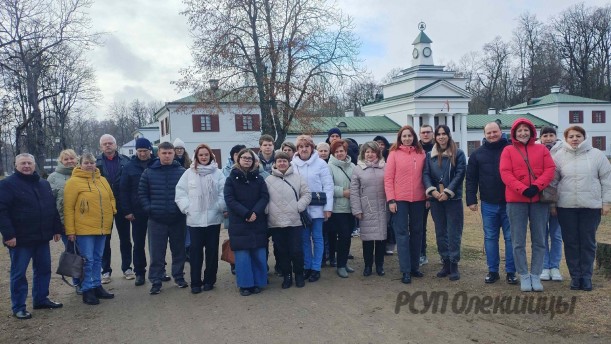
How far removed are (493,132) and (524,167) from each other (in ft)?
2.07

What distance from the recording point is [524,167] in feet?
17.9

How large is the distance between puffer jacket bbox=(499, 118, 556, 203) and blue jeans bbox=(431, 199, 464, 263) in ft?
2.36

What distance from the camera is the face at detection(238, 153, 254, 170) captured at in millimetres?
5836

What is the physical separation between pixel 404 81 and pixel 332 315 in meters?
47.3

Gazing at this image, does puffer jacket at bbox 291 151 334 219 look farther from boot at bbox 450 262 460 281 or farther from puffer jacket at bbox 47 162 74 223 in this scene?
puffer jacket at bbox 47 162 74 223

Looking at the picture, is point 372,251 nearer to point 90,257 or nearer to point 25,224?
point 90,257

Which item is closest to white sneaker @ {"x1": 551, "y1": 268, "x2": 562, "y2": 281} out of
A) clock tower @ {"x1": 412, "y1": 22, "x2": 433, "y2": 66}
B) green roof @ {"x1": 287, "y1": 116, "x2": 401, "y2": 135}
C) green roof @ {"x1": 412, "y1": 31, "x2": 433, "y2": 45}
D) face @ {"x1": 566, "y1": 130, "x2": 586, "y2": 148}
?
face @ {"x1": 566, "y1": 130, "x2": 586, "y2": 148}

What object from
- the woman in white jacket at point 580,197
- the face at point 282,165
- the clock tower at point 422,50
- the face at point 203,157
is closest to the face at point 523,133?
the woman in white jacket at point 580,197

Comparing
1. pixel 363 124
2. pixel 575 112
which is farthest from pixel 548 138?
pixel 575 112

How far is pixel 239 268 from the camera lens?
19.3 feet

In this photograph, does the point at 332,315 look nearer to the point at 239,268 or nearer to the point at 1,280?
the point at 239,268

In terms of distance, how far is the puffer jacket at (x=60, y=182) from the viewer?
5.91m

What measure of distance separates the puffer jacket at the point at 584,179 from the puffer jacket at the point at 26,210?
6.00 meters

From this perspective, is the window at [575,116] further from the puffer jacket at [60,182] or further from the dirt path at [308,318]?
the puffer jacket at [60,182]
